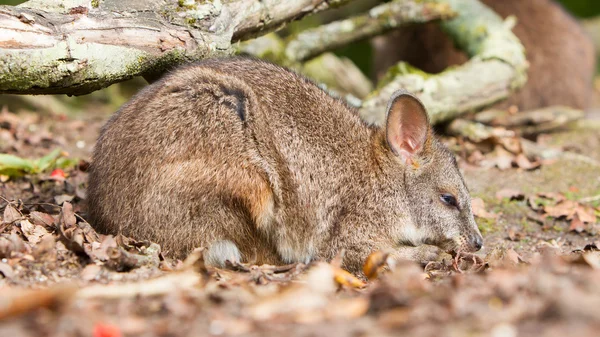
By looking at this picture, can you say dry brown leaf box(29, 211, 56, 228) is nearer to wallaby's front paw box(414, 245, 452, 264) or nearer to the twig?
wallaby's front paw box(414, 245, 452, 264)

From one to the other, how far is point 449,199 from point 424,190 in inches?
8.3

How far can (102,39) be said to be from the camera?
468 cm

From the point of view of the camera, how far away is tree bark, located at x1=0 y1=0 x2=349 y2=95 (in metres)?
4.31

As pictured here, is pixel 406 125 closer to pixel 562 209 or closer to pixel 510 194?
pixel 510 194

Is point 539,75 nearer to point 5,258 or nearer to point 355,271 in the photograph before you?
point 355,271

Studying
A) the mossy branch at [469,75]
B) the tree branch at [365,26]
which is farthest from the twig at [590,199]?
the tree branch at [365,26]

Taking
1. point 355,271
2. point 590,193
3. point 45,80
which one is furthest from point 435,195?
point 45,80

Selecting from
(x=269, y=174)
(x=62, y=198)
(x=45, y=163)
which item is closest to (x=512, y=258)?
(x=269, y=174)

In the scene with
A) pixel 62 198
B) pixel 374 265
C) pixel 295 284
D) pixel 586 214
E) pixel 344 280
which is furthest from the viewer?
pixel 586 214

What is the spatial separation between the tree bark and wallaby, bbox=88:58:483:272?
0.95ft

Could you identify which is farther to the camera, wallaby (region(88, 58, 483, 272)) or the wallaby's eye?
the wallaby's eye

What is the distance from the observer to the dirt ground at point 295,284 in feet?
8.78

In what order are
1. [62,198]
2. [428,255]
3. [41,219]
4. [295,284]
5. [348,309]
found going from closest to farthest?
[348,309], [295,284], [41,219], [428,255], [62,198]

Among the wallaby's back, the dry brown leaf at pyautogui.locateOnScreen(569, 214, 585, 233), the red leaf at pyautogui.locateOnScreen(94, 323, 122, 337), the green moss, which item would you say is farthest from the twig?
the red leaf at pyautogui.locateOnScreen(94, 323, 122, 337)
